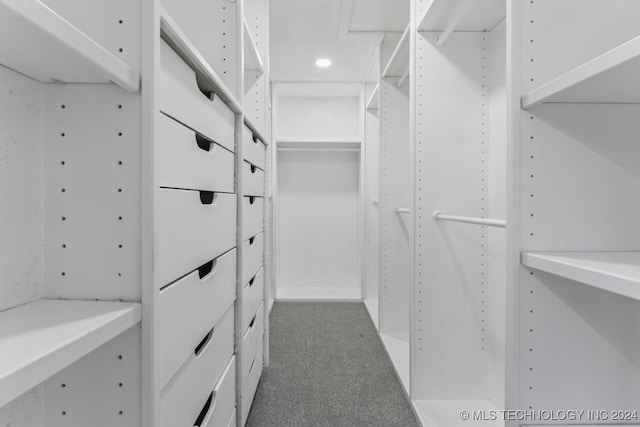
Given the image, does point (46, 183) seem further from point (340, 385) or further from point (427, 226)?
point (340, 385)

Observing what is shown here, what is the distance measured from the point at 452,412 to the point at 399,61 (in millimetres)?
1976

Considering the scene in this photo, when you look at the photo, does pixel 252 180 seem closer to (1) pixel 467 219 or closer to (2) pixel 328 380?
(1) pixel 467 219

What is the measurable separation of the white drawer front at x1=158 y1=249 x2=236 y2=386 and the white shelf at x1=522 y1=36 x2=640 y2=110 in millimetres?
882

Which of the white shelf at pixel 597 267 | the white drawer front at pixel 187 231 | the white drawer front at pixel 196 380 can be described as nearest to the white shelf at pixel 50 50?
the white drawer front at pixel 187 231

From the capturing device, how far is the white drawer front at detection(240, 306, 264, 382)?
4.38 feet

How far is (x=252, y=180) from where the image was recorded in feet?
Answer: 5.14

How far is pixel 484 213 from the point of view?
1543 mm

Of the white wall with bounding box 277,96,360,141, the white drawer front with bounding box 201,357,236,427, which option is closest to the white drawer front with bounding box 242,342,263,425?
the white drawer front with bounding box 201,357,236,427

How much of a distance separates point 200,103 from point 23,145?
1.38ft

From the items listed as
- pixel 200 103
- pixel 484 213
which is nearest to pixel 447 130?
pixel 484 213

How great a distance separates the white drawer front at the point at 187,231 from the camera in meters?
0.67

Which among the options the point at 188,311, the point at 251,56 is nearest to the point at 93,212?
the point at 188,311

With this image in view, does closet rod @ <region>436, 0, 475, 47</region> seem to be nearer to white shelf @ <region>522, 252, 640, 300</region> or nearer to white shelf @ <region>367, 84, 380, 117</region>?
white shelf @ <region>522, 252, 640, 300</region>

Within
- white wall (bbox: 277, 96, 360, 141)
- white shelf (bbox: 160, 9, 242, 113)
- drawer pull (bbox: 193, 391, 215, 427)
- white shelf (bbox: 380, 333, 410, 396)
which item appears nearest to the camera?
white shelf (bbox: 160, 9, 242, 113)
